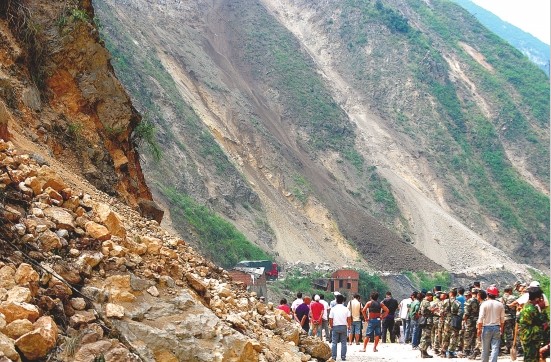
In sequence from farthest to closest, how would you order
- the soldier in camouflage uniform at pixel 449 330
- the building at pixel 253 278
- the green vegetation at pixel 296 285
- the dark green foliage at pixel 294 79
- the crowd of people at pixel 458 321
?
1. the dark green foliage at pixel 294 79
2. the green vegetation at pixel 296 285
3. the building at pixel 253 278
4. the soldier in camouflage uniform at pixel 449 330
5. the crowd of people at pixel 458 321

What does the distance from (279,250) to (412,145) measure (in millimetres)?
34847

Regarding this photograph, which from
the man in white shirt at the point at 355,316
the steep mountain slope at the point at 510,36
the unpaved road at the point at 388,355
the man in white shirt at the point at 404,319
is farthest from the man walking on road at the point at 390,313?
the steep mountain slope at the point at 510,36

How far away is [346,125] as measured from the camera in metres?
78.8

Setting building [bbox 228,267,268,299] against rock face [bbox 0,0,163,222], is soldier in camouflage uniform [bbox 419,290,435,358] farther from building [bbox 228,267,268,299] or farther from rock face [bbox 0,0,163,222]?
building [bbox 228,267,268,299]

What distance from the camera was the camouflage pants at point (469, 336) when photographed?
13492 millimetres

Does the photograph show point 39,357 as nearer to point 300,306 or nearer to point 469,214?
point 300,306

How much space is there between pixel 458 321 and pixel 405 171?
65498mm

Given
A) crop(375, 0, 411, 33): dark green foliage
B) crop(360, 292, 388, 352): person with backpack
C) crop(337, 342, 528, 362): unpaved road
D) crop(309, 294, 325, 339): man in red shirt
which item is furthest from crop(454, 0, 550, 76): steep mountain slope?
crop(309, 294, 325, 339): man in red shirt

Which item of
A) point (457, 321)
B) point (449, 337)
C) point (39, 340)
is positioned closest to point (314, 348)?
point (39, 340)

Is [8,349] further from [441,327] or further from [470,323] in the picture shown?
[441,327]

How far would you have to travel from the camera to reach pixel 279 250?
52312 millimetres

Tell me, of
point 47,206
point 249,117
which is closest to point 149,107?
point 249,117

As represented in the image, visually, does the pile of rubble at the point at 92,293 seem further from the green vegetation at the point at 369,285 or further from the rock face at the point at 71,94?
the green vegetation at the point at 369,285

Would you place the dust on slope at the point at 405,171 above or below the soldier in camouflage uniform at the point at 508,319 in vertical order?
below
